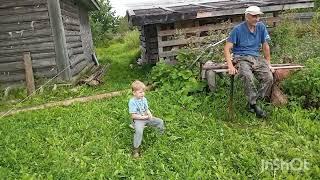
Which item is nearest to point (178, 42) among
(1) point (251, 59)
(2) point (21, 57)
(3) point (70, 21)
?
(3) point (70, 21)

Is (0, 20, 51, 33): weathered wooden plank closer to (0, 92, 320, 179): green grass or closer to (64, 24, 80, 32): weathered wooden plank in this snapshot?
(64, 24, 80, 32): weathered wooden plank

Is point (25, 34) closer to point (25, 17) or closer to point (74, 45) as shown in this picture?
point (25, 17)

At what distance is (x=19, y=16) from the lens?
9922 mm

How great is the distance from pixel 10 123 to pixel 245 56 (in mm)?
4355

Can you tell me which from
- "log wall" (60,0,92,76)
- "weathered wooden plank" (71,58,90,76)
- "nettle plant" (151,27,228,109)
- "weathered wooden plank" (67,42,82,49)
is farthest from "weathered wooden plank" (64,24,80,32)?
"nettle plant" (151,27,228,109)

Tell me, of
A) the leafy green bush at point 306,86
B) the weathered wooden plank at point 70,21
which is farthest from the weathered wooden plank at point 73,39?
the leafy green bush at point 306,86

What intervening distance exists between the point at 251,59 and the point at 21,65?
6.28 meters

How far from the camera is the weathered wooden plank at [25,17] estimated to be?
9.87m

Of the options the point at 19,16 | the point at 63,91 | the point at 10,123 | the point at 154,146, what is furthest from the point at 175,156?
the point at 19,16

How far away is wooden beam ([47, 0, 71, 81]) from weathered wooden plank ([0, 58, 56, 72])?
195 millimetres

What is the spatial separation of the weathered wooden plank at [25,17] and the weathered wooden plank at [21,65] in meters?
1.07

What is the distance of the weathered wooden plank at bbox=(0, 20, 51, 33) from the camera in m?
9.92

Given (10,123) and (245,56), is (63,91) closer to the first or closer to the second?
(10,123)

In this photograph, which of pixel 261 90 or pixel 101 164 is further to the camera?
pixel 261 90
